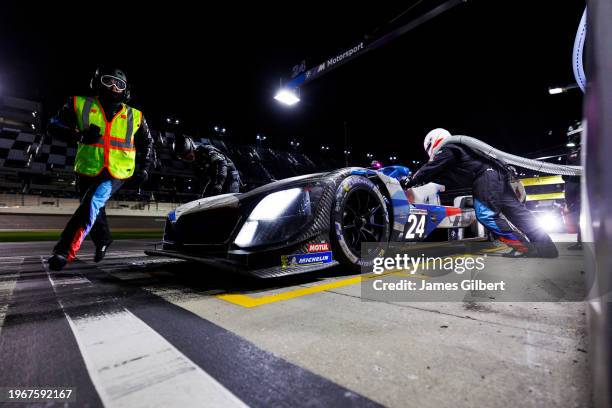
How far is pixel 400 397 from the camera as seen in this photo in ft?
2.17

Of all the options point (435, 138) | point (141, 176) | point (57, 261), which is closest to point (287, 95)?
point (435, 138)

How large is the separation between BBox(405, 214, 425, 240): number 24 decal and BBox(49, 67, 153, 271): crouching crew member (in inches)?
115

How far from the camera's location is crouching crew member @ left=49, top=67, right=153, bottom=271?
2.46 metres

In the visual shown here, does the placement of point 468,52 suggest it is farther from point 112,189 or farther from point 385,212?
point 112,189

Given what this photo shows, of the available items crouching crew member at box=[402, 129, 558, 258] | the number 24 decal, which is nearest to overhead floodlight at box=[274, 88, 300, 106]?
crouching crew member at box=[402, 129, 558, 258]

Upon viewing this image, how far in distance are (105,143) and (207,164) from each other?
248cm

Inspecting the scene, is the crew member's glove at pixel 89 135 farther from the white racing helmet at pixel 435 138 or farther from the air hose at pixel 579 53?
the air hose at pixel 579 53

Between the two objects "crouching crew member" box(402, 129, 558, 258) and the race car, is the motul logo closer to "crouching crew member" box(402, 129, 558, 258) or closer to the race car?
the race car

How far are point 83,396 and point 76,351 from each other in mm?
354

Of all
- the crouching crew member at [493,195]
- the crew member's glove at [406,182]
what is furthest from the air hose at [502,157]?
the crew member's glove at [406,182]

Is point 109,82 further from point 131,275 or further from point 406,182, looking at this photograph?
point 406,182

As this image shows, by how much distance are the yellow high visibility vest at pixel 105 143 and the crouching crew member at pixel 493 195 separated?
9.38ft

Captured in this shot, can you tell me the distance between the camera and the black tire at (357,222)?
2.11m

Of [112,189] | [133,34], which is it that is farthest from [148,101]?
→ [112,189]
